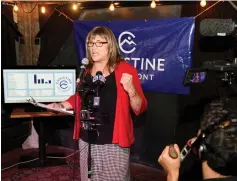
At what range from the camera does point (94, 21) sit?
162 inches

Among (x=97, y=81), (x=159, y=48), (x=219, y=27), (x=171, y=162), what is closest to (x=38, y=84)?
(x=159, y=48)

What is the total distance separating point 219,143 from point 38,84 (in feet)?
10.3

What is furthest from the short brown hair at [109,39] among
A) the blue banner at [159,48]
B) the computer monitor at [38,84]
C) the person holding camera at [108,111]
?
the computer monitor at [38,84]

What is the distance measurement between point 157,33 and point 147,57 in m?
0.31

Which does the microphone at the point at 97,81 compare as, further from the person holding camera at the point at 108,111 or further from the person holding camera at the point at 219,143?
the person holding camera at the point at 219,143

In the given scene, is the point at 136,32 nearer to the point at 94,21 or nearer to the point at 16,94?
the point at 94,21

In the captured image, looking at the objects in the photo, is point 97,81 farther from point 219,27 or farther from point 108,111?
point 219,27

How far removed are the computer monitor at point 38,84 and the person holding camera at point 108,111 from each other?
5.72 feet

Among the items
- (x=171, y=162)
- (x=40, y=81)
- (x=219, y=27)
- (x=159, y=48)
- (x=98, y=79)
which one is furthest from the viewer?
(x=40, y=81)

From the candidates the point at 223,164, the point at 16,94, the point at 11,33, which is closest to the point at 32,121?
the point at 16,94

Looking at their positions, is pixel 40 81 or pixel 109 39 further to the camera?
pixel 40 81

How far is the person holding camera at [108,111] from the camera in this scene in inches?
87.8

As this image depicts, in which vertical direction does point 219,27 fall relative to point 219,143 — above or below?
above

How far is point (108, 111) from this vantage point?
88.4 inches
